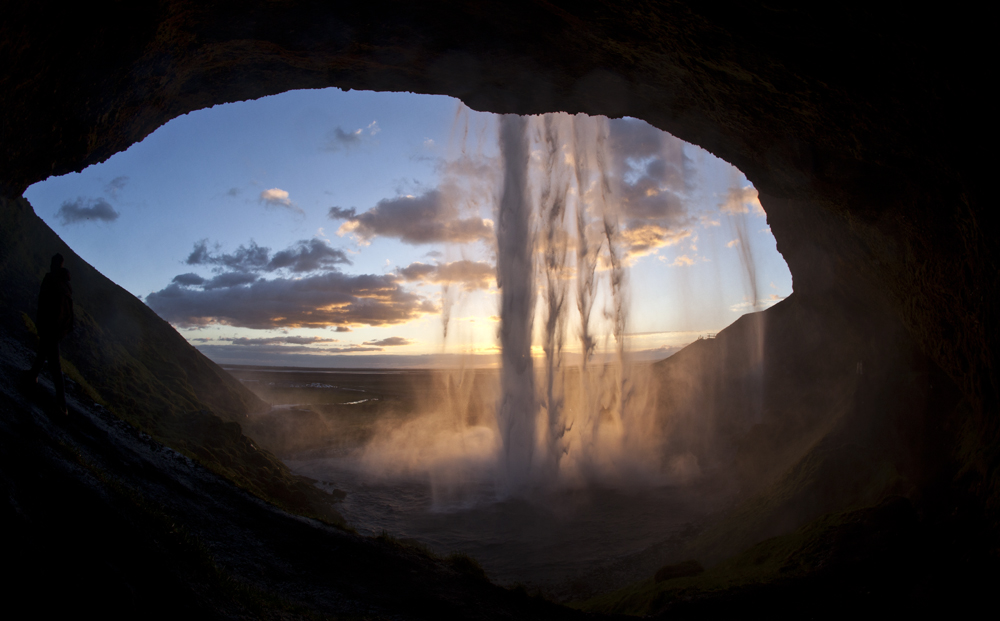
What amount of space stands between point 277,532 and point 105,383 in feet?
35.7

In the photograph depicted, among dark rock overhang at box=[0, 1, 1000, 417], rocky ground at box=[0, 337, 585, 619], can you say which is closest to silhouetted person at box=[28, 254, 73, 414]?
rocky ground at box=[0, 337, 585, 619]

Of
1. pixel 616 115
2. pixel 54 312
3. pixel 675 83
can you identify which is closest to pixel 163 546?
pixel 54 312

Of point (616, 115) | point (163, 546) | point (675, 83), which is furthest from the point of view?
point (616, 115)

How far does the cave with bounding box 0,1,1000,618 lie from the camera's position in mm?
5199

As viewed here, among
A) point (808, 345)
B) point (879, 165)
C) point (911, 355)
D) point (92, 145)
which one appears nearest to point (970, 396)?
point (911, 355)

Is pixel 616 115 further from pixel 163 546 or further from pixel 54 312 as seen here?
pixel 54 312

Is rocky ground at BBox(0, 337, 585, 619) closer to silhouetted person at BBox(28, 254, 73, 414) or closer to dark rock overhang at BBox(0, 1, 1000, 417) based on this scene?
silhouetted person at BBox(28, 254, 73, 414)

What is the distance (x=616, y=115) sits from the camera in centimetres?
1148

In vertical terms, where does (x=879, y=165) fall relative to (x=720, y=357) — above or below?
above

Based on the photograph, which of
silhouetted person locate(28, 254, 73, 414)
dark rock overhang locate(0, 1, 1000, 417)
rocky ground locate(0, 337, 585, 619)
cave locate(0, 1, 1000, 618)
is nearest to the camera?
rocky ground locate(0, 337, 585, 619)

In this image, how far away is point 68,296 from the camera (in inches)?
310

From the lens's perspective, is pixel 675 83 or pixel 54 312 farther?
pixel 675 83

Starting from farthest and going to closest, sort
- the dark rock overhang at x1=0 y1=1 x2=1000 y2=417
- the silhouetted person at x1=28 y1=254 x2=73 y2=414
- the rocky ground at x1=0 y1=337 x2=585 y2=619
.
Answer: the silhouetted person at x1=28 y1=254 x2=73 y2=414 → the dark rock overhang at x1=0 y1=1 x2=1000 y2=417 → the rocky ground at x1=0 y1=337 x2=585 y2=619

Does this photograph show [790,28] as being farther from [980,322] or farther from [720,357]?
[720,357]
